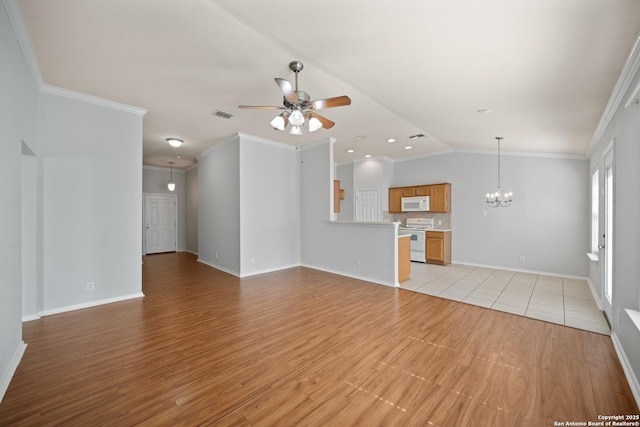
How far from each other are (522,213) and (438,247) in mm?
1926

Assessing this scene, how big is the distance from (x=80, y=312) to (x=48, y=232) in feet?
3.69

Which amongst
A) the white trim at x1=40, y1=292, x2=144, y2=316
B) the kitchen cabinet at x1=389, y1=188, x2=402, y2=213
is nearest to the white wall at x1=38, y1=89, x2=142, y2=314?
the white trim at x1=40, y1=292, x2=144, y2=316

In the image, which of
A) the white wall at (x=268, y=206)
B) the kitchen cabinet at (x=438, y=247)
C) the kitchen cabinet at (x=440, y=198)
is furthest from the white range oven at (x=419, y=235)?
the white wall at (x=268, y=206)

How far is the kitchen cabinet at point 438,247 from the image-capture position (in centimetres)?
653

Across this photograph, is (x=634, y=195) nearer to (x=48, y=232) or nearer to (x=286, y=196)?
(x=286, y=196)

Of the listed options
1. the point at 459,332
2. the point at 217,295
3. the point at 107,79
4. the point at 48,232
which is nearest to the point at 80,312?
the point at 48,232

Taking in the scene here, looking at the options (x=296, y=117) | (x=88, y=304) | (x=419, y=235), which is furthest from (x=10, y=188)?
(x=419, y=235)

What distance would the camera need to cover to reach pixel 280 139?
228 inches

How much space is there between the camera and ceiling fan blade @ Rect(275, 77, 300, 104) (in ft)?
7.50

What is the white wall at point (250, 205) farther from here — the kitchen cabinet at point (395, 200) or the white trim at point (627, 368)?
the white trim at point (627, 368)

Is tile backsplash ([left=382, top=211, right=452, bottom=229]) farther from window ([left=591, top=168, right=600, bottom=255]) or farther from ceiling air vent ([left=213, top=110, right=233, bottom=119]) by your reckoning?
ceiling air vent ([left=213, top=110, right=233, bottom=119])

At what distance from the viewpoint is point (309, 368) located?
2250 millimetres

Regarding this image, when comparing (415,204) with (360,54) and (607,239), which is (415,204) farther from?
(360,54)

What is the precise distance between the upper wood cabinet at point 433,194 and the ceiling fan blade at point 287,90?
541 cm
